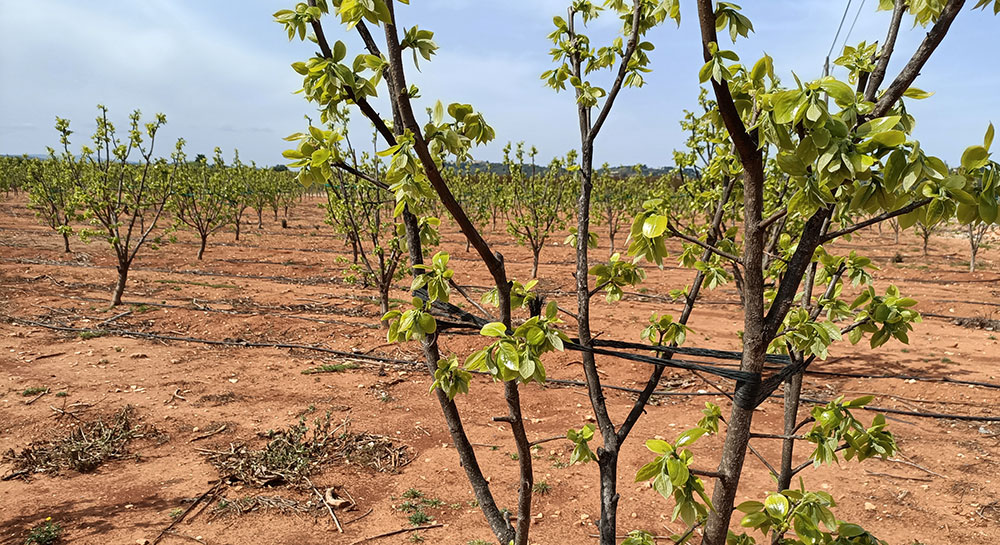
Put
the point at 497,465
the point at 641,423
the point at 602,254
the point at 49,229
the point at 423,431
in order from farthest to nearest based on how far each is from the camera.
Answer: the point at 602,254 < the point at 49,229 < the point at 641,423 < the point at 423,431 < the point at 497,465

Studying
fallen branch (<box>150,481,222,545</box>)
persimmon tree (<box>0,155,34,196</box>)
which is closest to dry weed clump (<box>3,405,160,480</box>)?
fallen branch (<box>150,481,222,545</box>)

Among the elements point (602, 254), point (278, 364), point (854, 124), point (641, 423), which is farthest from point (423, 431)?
point (602, 254)

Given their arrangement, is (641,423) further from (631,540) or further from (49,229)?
(49,229)

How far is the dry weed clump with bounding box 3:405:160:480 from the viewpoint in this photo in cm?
478

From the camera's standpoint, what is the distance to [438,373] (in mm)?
1571

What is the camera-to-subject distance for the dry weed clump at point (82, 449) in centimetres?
478

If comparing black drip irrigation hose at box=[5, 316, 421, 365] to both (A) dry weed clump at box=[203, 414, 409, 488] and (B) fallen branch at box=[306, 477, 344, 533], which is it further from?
(B) fallen branch at box=[306, 477, 344, 533]

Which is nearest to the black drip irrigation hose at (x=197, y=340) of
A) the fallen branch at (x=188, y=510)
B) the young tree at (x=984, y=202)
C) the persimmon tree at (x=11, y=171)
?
the fallen branch at (x=188, y=510)

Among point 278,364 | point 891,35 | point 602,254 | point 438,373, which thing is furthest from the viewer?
point 602,254

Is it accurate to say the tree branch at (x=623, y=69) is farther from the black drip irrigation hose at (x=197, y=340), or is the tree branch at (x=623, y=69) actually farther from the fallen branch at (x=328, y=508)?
the black drip irrigation hose at (x=197, y=340)

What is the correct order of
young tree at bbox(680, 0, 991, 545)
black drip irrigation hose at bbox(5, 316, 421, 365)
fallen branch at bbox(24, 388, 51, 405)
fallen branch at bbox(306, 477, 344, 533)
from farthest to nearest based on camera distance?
black drip irrigation hose at bbox(5, 316, 421, 365) < fallen branch at bbox(24, 388, 51, 405) < fallen branch at bbox(306, 477, 344, 533) < young tree at bbox(680, 0, 991, 545)

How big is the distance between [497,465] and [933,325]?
415 inches

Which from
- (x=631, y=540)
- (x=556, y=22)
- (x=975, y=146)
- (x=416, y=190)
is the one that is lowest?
(x=631, y=540)

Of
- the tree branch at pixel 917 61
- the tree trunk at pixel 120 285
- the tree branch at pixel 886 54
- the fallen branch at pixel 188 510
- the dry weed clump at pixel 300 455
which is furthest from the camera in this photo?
the tree trunk at pixel 120 285
